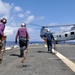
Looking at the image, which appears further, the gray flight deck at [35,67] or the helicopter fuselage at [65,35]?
the helicopter fuselage at [65,35]

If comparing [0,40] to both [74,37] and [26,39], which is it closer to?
[26,39]

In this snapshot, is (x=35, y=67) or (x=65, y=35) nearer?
(x=35, y=67)

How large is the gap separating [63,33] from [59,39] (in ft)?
6.20

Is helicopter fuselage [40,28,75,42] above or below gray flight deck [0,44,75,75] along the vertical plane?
above

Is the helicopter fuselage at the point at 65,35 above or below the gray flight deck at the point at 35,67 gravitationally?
above

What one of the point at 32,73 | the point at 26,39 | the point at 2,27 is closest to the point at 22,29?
the point at 26,39

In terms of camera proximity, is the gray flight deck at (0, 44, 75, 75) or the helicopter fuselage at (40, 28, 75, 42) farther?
the helicopter fuselage at (40, 28, 75, 42)

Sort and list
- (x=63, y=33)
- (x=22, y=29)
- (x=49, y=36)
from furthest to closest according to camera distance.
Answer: (x=63, y=33) → (x=49, y=36) → (x=22, y=29)

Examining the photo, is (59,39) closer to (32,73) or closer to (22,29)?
(22,29)

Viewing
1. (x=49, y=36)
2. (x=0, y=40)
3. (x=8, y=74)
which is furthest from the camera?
(x=49, y=36)

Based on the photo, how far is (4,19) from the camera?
43.4ft

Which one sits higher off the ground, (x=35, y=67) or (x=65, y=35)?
(x=65, y=35)

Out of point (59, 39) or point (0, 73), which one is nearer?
point (0, 73)

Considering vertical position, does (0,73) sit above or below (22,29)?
below
